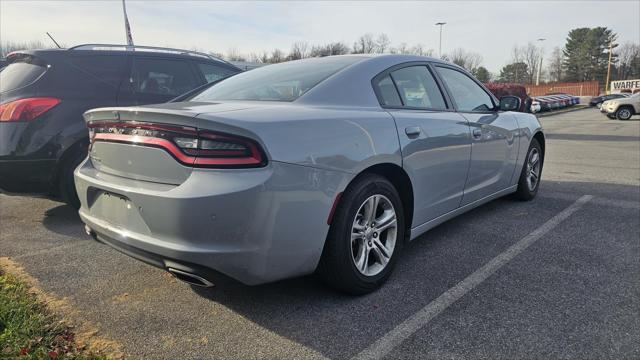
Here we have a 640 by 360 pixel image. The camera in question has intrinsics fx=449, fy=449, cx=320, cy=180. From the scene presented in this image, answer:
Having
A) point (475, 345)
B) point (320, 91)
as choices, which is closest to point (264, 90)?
point (320, 91)

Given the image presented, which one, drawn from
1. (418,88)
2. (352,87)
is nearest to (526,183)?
(418,88)

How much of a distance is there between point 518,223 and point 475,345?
2296 mm

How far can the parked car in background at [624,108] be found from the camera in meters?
21.9

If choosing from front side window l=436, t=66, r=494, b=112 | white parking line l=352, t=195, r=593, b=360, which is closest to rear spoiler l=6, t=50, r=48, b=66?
front side window l=436, t=66, r=494, b=112

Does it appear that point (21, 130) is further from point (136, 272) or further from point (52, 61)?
point (136, 272)

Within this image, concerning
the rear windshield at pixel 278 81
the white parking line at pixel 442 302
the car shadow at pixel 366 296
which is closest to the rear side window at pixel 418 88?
the rear windshield at pixel 278 81

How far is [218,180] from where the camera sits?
2.08 meters

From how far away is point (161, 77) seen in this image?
198 inches

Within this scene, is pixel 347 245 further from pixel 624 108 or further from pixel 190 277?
pixel 624 108

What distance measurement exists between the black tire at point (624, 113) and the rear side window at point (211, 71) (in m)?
23.0

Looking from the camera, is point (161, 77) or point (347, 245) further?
point (161, 77)

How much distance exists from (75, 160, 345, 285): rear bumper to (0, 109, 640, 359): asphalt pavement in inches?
8.9

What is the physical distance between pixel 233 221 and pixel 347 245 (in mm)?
740

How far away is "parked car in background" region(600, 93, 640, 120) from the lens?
71.8 ft
